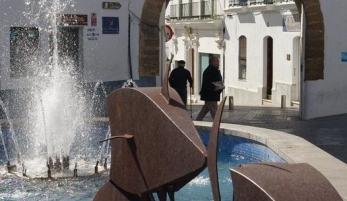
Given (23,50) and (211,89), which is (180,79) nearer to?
(211,89)

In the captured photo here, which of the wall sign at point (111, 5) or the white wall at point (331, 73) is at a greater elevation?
the wall sign at point (111, 5)

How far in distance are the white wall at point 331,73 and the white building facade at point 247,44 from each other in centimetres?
386

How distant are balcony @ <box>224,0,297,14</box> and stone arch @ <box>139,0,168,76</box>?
6.70 metres

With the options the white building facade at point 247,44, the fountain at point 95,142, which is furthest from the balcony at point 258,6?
the fountain at point 95,142

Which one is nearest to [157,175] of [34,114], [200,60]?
[34,114]

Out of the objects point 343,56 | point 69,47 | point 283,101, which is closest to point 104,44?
point 69,47

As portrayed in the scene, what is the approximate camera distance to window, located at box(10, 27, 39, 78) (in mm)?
13591

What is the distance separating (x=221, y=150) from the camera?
35.7 feet

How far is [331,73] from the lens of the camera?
1522 centimetres

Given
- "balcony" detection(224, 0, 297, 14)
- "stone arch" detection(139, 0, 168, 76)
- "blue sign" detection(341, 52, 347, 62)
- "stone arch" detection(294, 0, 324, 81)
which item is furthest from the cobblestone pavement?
"balcony" detection(224, 0, 297, 14)

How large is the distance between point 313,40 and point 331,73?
0.89 meters

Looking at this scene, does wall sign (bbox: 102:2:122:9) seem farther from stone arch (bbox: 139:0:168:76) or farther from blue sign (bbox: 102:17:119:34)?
stone arch (bbox: 139:0:168:76)

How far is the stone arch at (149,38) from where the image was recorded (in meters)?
14.6

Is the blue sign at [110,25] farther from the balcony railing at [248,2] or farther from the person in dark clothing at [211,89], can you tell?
the balcony railing at [248,2]
